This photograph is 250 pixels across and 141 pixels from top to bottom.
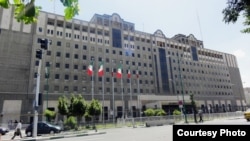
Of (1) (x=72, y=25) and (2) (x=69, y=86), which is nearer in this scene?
(2) (x=69, y=86)

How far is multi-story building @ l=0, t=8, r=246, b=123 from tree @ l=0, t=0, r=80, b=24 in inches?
1476

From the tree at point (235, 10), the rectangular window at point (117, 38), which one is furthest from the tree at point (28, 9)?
the rectangular window at point (117, 38)

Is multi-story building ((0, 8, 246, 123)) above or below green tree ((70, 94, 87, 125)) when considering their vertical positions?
above

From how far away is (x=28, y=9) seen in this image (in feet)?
5.63

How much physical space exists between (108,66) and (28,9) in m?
55.2

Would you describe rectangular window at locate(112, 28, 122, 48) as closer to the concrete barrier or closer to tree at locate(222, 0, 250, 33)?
the concrete barrier

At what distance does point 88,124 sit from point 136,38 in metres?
39.9

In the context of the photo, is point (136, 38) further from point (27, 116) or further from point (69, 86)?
point (27, 116)

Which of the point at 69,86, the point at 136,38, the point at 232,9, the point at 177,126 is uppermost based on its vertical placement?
the point at 136,38

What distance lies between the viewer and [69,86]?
A: 4909 centimetres

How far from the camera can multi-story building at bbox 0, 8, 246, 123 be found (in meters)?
43.9

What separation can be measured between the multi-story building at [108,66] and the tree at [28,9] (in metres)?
37.5

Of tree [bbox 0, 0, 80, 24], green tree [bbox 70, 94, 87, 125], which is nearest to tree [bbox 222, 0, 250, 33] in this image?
tree [bbox 0, 0, 80, 24]

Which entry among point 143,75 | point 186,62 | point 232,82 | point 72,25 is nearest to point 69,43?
point 72,25
